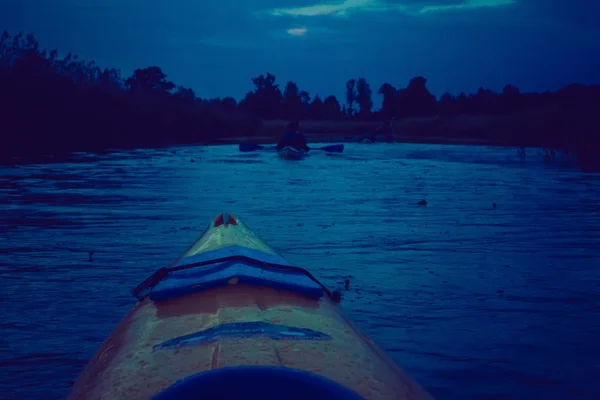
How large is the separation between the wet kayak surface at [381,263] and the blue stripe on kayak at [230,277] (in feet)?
3.03

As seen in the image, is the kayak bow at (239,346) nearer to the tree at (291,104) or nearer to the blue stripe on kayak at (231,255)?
the blue stripe on kayak at (231,255)

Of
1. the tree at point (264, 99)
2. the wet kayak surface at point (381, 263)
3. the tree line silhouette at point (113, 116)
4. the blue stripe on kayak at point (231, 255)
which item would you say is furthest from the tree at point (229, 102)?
the blue stripe on kayak at point (231, 255)

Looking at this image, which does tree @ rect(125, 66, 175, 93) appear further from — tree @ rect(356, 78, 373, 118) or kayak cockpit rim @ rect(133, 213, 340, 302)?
kayak cockpit rim @ rect(133, 213, 340, 302)

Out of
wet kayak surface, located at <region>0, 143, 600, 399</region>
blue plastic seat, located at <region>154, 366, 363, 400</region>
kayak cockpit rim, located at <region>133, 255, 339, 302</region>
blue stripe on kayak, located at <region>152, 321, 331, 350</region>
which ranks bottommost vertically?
wet kayak surface, located at <region>0, 143, 600, 399</region>

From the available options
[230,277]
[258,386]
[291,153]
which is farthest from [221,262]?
[291,153]

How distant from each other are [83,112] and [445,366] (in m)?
29.0

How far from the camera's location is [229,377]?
1876 millimetres

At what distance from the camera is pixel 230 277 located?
3553 mm

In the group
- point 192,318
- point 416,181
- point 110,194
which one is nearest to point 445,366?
point 192,318

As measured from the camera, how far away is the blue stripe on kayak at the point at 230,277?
11.5 ft

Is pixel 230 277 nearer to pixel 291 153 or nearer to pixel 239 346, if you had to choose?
pixel 239 346

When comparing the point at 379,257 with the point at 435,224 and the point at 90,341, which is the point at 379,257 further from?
the point at 90,341

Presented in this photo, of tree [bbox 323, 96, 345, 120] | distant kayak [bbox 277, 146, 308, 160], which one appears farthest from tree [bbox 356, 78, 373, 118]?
distant kayak [bbox 277, 146, 308, 160]

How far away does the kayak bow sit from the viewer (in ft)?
6.18
